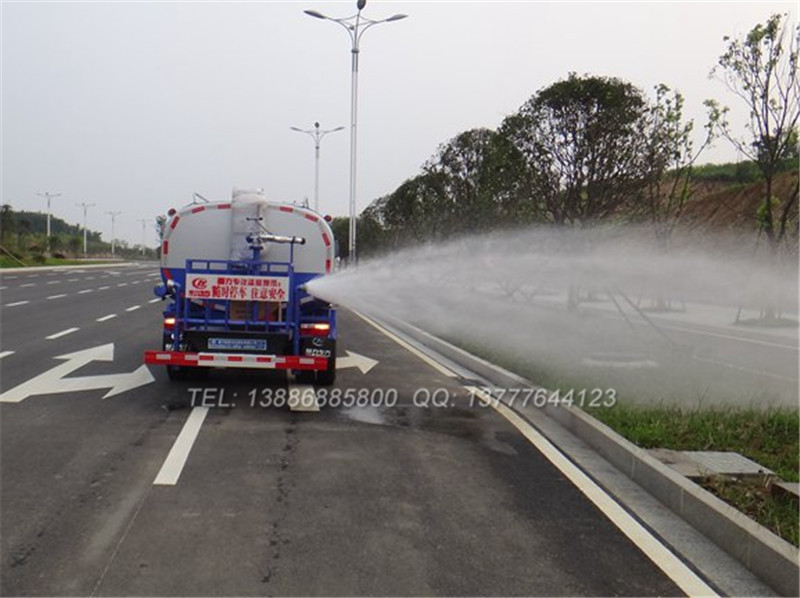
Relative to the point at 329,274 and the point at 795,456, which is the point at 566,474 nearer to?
the point at 795,456

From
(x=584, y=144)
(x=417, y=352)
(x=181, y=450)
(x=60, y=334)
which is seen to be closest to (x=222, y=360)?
(x=181, y=450)

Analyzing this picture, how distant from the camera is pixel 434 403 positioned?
27.5 ft

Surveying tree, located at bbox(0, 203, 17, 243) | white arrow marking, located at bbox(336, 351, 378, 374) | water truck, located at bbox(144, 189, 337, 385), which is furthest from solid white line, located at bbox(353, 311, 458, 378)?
tree, located at bbox(0, 203, 17, 243)

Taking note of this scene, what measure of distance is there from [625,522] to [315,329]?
4616mm

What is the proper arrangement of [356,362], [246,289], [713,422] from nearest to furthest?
[713,422] → [246,289] → [356,362]

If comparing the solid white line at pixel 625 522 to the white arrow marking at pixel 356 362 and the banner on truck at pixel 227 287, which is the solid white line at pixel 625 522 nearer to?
the banner on truck at pixel 227 287

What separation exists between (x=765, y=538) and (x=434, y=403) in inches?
187

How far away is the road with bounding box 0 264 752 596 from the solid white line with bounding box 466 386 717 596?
0.02m

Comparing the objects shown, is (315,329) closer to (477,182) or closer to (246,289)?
(246,289)

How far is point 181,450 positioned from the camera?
236 inches

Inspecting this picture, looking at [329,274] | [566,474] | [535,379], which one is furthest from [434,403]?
[566,474]

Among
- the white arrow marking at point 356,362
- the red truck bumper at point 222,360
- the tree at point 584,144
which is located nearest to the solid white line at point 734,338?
the tree at point 584,144

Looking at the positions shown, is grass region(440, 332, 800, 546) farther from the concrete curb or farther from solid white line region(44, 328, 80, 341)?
solid white line region(44, 328, 80, 341)

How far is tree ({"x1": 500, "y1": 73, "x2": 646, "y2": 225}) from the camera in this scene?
13711 millimetres
